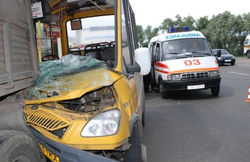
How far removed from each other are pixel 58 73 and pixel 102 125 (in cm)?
99

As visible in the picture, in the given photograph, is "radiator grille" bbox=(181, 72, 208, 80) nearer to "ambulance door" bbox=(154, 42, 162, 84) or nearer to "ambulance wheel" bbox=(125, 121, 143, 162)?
"ambulance door" bbox=(154, 42, 162, 84)

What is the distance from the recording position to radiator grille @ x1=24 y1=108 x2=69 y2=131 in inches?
87.7

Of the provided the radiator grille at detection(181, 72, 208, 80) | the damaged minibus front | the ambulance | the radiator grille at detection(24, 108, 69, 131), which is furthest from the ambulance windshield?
the radiator grille at detection(24, 108, 69, 131)

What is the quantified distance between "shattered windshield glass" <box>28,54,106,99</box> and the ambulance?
560 cm

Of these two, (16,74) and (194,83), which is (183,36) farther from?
(16,74)

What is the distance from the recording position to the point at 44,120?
228 cm

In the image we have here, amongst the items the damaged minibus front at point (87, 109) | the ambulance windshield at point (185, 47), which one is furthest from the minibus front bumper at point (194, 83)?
the damaged minibus front at point (87, 109)

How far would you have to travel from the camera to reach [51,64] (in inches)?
133

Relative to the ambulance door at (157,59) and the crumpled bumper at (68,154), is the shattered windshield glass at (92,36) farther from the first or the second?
the ambulance door at (157,59)

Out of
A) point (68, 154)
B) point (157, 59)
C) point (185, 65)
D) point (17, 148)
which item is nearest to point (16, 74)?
point (17, 148)

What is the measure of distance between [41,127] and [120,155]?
870 mm

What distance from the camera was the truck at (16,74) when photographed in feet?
6.34

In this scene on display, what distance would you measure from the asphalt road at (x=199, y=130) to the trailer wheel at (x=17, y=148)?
8.07 ft

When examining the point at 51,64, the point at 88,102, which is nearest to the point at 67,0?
the point at 51,64
